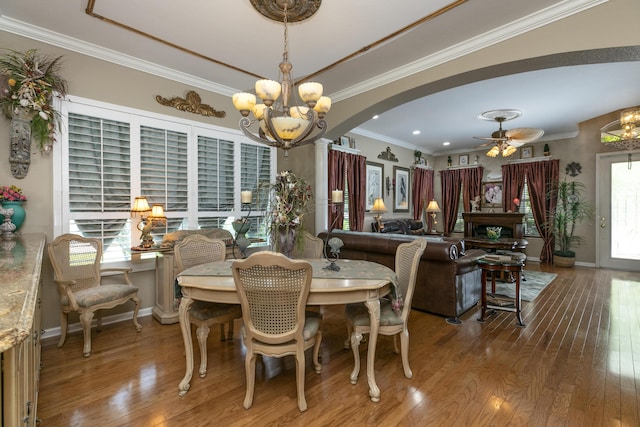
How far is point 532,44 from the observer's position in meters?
2.59

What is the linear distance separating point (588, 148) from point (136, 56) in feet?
28.7

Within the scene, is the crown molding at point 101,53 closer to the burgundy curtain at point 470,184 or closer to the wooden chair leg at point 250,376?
the wooden chair leg at point 250,376

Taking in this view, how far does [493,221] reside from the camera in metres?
7.17

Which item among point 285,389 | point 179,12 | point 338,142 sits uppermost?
point 179,12

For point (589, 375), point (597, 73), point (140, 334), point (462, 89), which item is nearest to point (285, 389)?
point (140, 334)

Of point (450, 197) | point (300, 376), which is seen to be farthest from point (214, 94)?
point (450, 197)

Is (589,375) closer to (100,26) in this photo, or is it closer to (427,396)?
(427,396)

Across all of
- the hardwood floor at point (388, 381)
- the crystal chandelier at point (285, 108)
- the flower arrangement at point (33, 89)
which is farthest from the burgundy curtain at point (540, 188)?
the flower arrangement at point (33, 89)

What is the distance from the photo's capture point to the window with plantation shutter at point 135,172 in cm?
307

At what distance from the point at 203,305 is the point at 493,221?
711cm

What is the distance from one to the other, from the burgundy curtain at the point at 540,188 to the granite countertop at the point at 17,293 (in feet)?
28.5

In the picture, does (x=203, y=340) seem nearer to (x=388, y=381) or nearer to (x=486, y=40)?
(x=388, y=381)

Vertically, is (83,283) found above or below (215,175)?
below

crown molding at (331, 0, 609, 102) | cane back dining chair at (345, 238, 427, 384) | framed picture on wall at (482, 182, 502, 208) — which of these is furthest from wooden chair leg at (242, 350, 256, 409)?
framed picture on wall at (482, 182, 502, 208)
